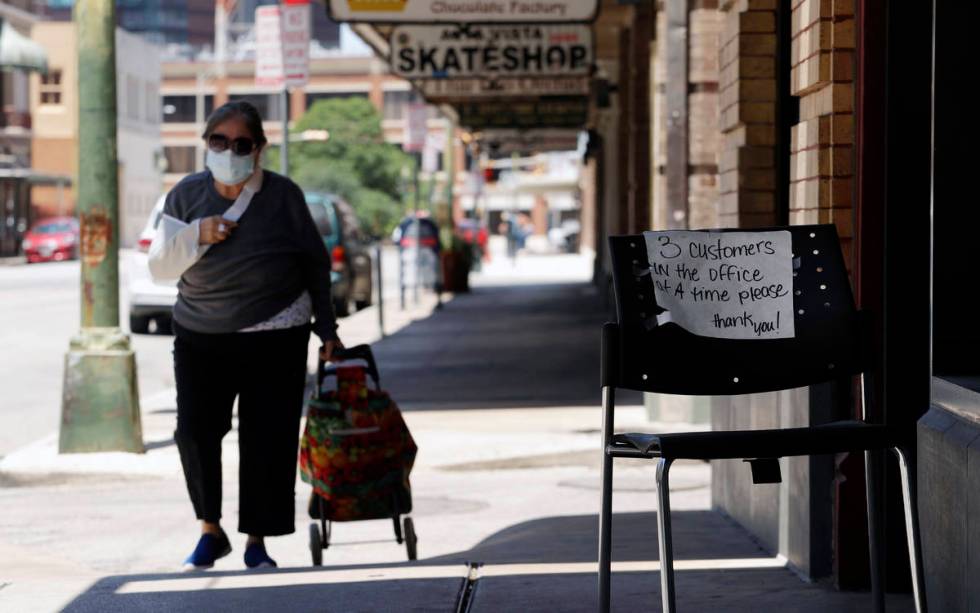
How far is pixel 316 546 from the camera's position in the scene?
6.68 metres

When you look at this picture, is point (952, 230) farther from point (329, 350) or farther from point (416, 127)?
point (416, 127)

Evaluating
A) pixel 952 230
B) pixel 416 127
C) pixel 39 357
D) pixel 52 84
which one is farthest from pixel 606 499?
pixel 52 84

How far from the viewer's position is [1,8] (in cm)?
6669

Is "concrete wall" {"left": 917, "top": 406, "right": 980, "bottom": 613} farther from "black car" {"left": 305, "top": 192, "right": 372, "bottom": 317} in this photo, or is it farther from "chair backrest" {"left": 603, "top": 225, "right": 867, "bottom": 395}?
"black car" {"left": 305, "top": 192, "right": 372, "bottom": 317}

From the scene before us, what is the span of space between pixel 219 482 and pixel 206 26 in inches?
6787

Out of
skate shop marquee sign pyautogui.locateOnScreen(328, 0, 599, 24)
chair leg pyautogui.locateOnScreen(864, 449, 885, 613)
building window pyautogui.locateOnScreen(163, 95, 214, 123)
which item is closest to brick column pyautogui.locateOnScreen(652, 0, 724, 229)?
skate shop marquee sign pyautogui.locateOnScreen(328, 0, 599, 24)

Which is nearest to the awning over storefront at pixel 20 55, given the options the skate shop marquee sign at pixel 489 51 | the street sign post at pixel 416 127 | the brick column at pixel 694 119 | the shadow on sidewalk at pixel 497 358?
the street sign post at pixel 416 127

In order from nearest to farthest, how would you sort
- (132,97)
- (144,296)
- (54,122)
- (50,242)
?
(144,296) < (50,242) < (54,122) < (132,97)

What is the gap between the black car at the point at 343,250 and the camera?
22.5 metres

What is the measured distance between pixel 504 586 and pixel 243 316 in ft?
4.93

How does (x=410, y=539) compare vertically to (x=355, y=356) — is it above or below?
below

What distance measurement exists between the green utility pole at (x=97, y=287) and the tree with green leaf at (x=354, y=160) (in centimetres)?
8017

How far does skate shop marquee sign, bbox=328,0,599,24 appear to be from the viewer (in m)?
12.5

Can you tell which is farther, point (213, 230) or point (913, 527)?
point (213, 230)
